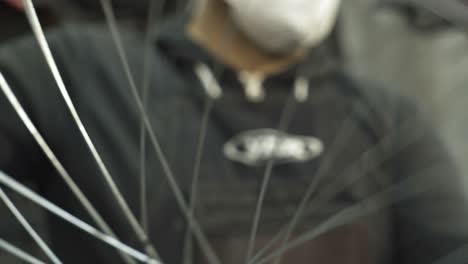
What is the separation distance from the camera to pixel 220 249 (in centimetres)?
46

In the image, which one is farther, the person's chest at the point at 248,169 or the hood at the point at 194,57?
the hood at the point at 194,57

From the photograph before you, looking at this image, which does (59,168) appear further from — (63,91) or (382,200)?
(382,200)

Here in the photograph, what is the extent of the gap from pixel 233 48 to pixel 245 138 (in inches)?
3.3

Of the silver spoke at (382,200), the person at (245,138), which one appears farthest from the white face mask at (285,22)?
the silver spoke at (382,200)

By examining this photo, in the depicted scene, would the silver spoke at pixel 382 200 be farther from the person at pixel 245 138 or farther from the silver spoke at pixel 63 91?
the silver spoke at pixel 63 91

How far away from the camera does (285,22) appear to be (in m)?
0.47

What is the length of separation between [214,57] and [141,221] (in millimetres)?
248

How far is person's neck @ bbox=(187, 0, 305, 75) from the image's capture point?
0.42 m

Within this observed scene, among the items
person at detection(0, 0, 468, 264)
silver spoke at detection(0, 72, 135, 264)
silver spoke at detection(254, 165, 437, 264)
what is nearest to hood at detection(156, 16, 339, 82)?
person at detection(0, 0, 468, 264)

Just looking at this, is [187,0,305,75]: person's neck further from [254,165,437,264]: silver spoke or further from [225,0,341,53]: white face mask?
[254,165,437,264]: silver spoke

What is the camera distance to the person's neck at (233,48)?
422 mm

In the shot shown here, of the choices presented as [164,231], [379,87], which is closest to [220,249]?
[164,231]

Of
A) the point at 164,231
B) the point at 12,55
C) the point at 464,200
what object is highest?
the point at 12,55

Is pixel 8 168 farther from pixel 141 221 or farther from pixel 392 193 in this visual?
pixel 392 193
